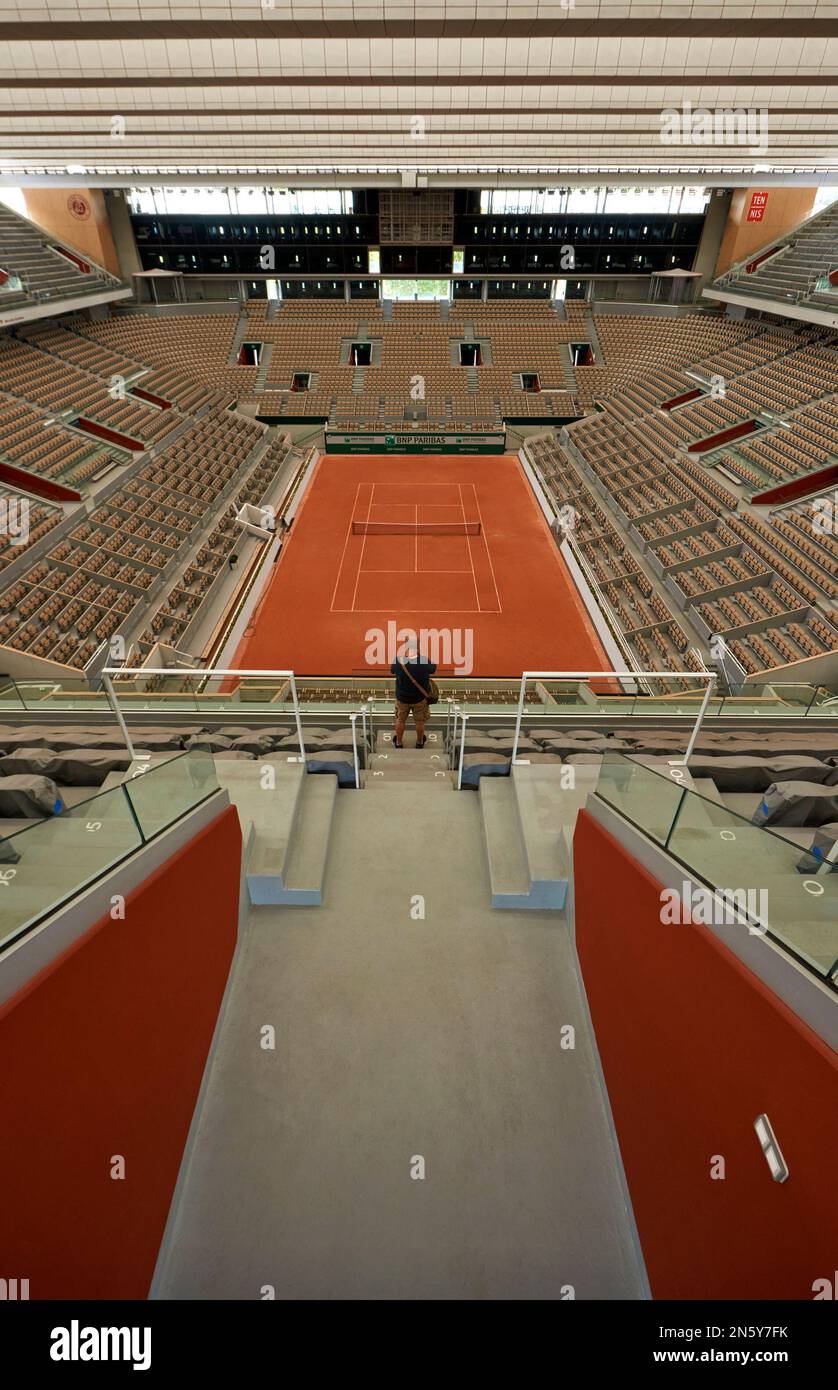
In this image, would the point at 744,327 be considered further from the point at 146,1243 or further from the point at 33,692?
the point at 146,1243

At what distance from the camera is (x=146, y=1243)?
A: 10.5ft

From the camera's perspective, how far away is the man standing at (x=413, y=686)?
767cm

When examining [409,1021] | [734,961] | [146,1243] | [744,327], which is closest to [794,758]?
[734,961]

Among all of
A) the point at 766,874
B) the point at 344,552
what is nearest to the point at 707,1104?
the point at 766,874

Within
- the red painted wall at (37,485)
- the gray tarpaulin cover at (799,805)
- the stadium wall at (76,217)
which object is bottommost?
the red painted wall at (37,485)

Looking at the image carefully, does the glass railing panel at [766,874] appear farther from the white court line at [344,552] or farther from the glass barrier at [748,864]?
the white court line at [344,552]

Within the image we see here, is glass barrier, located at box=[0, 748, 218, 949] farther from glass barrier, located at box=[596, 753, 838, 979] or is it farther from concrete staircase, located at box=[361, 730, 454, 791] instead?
glass barrier, located at box=[596, 753, 838, 979]

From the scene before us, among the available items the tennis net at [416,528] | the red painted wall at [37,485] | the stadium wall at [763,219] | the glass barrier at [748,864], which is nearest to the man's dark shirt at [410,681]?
the glass barrier at [748,864]

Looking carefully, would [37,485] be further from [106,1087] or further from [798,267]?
[798,267]

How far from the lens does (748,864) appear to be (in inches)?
131

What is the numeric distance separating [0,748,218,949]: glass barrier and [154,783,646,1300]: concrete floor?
159 cm

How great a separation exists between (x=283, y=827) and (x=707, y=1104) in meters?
3.78

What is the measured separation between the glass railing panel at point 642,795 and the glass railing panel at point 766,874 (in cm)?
9

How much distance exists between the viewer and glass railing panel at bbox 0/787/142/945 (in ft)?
9.48
